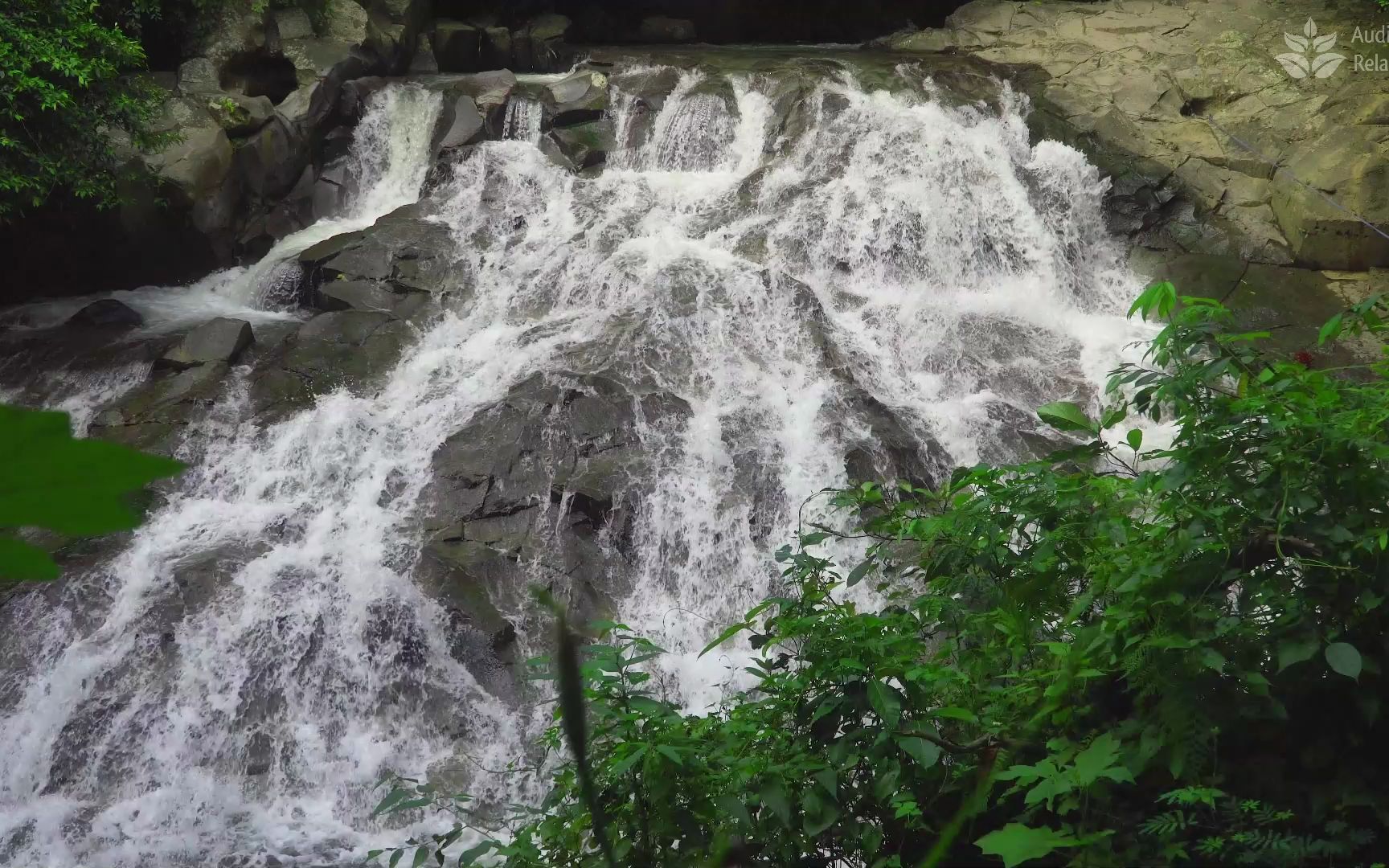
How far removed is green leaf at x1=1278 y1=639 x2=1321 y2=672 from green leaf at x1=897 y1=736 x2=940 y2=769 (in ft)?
2.34

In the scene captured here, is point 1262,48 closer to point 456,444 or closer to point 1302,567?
point 456,444

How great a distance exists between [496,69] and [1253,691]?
14.2 m

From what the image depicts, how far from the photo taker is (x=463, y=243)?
10586mm

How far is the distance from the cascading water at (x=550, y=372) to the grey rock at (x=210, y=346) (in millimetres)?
506

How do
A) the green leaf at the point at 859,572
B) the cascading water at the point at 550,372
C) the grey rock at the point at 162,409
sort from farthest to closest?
the grey rock at the point at 162,409, the cascading water at the point at 550,372, the green leaf at the point at 859,572

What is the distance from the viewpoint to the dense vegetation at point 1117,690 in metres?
2.06

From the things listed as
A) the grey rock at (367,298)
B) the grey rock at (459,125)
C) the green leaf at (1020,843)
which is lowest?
the grey rock at (367,298)

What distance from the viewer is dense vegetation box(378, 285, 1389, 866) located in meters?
2.06

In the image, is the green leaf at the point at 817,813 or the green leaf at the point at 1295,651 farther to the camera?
the green leaf at the point at 817,813

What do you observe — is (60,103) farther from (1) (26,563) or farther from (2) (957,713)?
(1) (26,563)

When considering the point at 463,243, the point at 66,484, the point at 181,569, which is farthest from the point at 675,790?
the point at 463,243

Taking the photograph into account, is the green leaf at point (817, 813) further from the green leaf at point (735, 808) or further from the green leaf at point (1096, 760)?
the green leaf at point (1096, 760)

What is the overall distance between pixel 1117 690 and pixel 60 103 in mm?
9364

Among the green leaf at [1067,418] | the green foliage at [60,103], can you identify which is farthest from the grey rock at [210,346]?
the green leaf at [1067,418]
